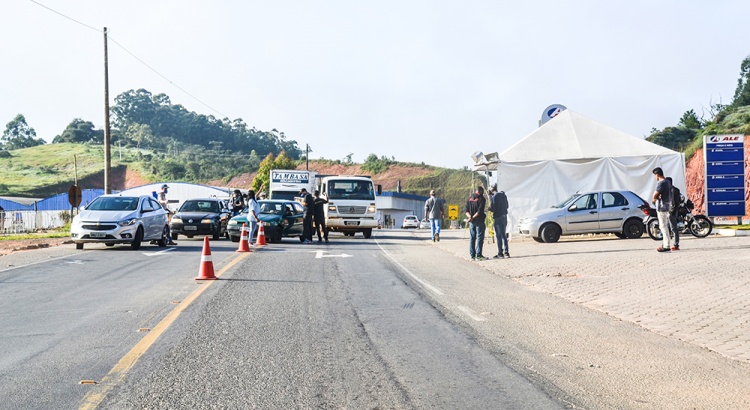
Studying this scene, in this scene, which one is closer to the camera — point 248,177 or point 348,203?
point 348,203

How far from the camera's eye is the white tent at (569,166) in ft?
82.6

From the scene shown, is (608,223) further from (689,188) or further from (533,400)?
(533,400)

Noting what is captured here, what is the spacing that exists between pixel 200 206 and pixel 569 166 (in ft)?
44.5

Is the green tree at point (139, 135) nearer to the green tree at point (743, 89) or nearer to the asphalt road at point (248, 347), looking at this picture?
the green tree at point (743, 89)

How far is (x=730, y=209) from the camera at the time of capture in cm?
2412

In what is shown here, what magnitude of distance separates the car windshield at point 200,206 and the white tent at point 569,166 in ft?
32.9

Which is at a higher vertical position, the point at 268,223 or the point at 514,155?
the point at 514,155

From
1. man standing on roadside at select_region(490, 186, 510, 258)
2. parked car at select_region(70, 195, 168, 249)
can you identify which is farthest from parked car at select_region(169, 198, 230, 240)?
man standing on roadside at select_region(490, 186, 510, 258)

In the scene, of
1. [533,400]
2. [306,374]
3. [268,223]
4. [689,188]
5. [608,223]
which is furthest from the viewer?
[689,188]

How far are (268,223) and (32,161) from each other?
115 metres

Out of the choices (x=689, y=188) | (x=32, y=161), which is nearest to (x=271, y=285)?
(x=689, y=188)

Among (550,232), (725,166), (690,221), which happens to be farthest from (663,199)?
(725,166)

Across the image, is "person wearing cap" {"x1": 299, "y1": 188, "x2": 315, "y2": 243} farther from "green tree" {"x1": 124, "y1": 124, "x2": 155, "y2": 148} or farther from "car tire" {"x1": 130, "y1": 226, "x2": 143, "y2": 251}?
"green tree" {"x1": 124, "y1": 124, "x2": 155, "y2": 148}

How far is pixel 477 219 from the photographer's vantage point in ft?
60.8
